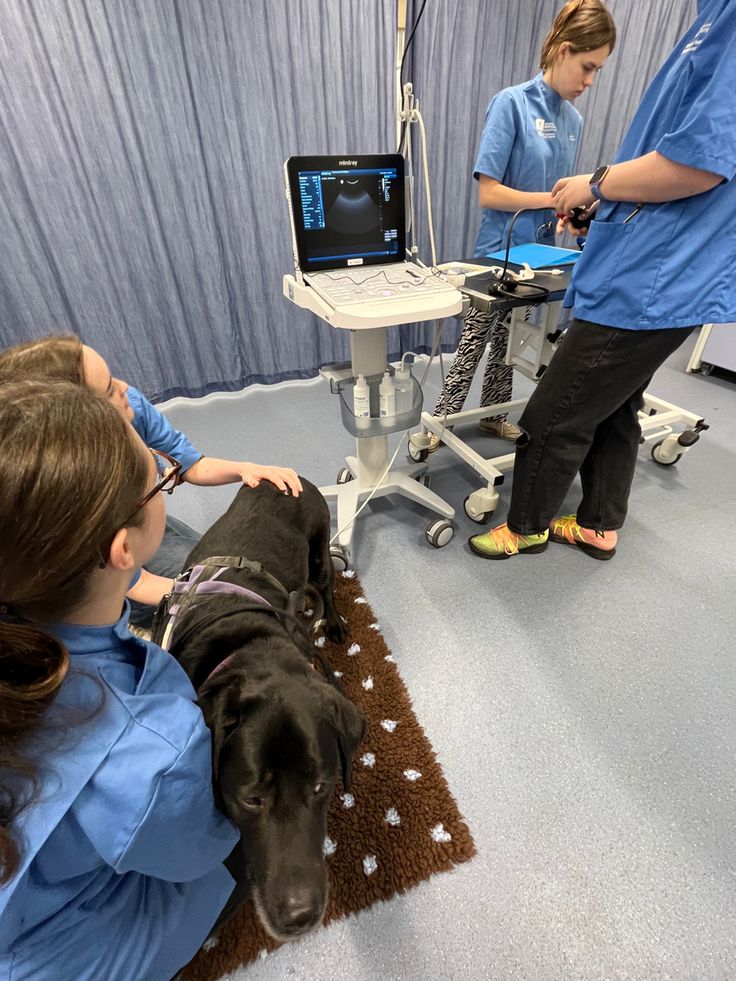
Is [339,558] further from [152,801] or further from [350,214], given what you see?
[152,801]

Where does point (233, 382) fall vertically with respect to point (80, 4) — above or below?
below

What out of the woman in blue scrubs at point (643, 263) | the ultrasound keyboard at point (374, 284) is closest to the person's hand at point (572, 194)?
the woman in blue scrubs at point (643, 263)

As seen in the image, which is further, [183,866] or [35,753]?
[183,866]

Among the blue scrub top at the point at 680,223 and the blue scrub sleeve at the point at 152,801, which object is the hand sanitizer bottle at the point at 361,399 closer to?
the blue scrub top at the point at 680,223

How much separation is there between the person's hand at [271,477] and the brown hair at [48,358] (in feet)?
1.42

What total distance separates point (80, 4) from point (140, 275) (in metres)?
1.03

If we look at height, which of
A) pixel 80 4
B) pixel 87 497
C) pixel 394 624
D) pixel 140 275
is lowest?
pixel 394 624

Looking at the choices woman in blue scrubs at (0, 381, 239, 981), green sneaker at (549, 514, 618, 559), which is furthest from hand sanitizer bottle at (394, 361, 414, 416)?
woman in blue scrubs at (0, 381, 239, 981)

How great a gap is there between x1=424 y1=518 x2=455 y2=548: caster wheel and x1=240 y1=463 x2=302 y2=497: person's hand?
2.24ft

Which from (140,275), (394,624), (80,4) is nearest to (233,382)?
(140,275)

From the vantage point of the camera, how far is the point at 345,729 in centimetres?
80

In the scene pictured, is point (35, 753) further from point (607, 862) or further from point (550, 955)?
point (607, 862)

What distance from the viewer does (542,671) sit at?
141cm

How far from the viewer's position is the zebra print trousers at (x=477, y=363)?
208cm
